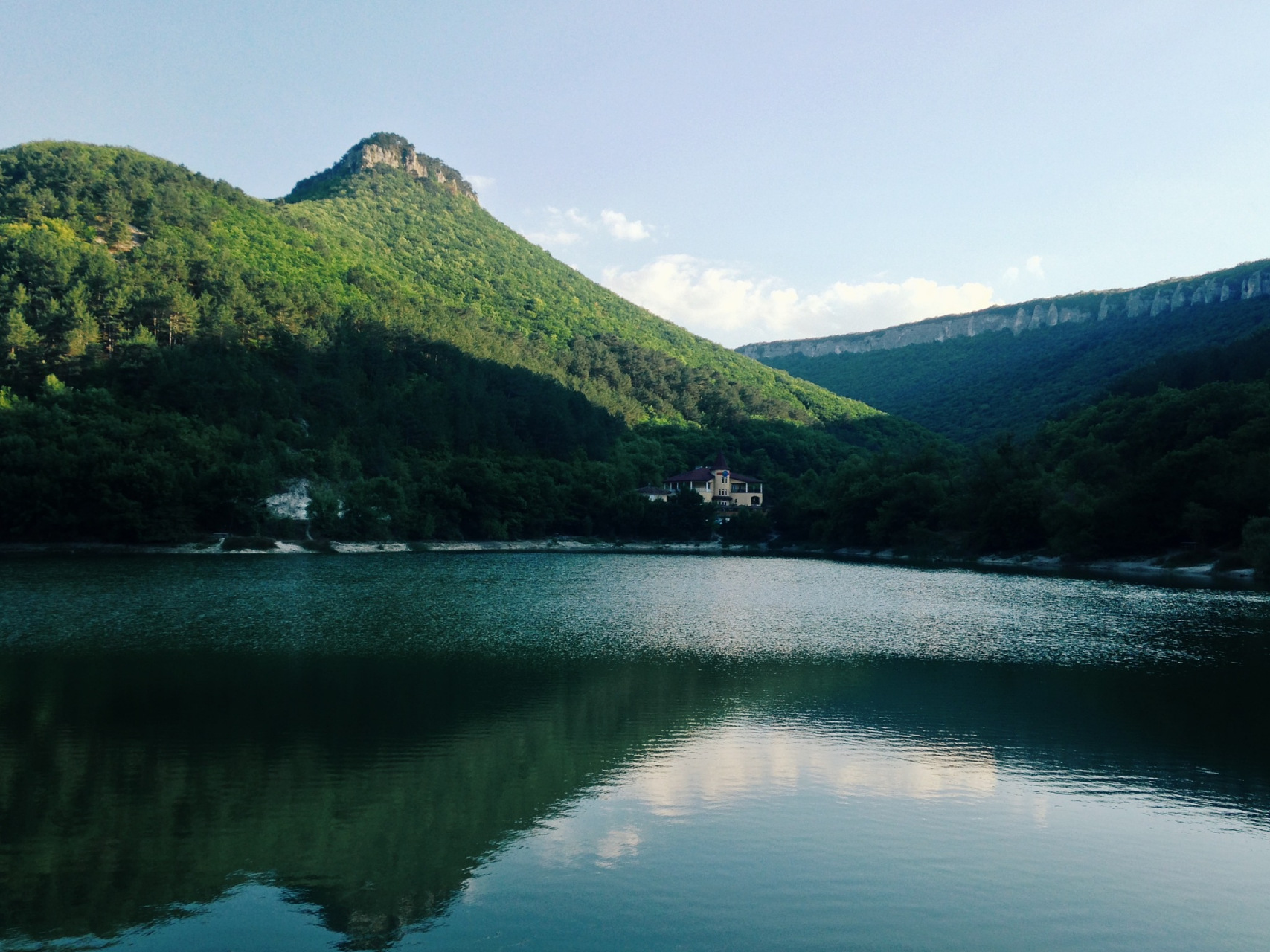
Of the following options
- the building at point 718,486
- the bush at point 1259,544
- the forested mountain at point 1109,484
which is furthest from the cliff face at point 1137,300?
the bush at point 1259,544

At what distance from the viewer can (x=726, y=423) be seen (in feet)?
426

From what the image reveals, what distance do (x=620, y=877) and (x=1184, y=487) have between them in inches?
2365

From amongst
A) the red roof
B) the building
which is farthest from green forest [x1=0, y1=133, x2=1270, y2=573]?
the red roof

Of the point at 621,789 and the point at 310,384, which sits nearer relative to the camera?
the point at 621,789

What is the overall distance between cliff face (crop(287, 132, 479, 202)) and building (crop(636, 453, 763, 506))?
90.2m

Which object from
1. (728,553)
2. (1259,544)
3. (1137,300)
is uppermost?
(1137,300)

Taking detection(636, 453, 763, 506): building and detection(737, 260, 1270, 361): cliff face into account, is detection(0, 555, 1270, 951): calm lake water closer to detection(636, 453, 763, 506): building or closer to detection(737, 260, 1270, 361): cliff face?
detection(636, 453, 763, 506): building

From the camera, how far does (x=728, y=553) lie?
9050 cm

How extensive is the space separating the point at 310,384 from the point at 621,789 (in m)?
79.1

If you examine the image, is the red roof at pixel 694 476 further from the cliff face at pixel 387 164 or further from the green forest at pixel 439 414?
the cliff face at pixel 387 164

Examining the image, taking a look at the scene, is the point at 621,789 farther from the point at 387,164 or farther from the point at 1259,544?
the point at 387,164

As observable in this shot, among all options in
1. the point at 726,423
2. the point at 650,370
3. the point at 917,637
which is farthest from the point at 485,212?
the point at 917,637

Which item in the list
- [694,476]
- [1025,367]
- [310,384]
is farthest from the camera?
[1025,367]

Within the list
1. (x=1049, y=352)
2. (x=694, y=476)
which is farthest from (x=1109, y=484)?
(x=1049, y=352)
